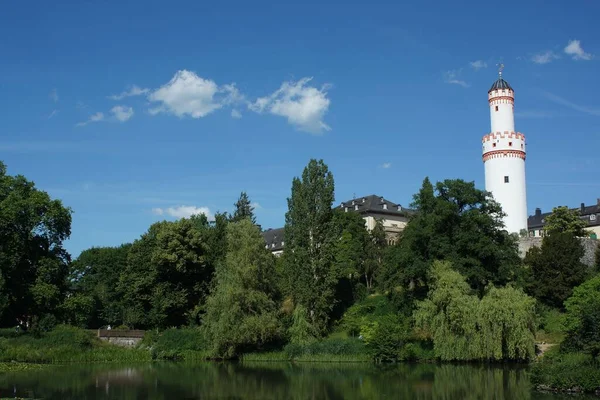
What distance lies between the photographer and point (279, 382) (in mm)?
31938

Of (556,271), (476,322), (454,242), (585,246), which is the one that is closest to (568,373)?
(476,322)

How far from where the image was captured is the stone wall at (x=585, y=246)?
52500 mm

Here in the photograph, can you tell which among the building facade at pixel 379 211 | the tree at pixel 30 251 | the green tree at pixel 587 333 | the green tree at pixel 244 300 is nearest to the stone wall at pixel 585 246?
the green tree at pixel 587 333

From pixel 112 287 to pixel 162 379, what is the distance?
130ft

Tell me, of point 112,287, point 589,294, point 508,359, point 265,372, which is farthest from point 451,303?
point 112,287

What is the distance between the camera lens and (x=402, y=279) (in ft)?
152

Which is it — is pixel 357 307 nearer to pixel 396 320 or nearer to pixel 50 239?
pixel 396 320

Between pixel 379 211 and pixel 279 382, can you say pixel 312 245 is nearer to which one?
pixel 279 382

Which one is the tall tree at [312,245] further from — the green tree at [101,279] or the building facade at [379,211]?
the building facade at [379,211]

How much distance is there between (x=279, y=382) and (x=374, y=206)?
5696 centimetres

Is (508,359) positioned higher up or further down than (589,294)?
further down

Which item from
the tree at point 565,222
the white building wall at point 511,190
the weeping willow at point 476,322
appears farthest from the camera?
the tree at point 565,222

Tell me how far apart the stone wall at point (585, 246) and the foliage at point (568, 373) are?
25570 millimetres

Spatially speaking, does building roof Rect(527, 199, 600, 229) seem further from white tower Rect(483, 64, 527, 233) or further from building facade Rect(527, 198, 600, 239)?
white tower Rect(483, 64, 527, 233)
